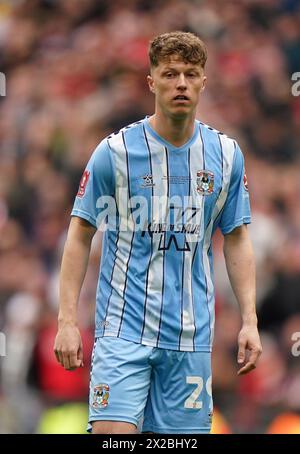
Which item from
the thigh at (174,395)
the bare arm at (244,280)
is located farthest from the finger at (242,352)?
the thigh at (174,395)

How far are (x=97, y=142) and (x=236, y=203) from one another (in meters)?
5.21

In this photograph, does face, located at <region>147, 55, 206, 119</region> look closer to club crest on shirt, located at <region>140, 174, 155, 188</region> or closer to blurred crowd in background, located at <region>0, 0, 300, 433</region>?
club crest on shirt, located at <region>140, 174, 155, 188</region>

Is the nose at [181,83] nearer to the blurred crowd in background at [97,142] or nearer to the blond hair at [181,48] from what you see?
the blond hair at [181,48]

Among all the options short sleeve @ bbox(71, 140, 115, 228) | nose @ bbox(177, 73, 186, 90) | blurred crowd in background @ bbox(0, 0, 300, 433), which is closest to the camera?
nose @ bbox(177, 73, 186, 90)

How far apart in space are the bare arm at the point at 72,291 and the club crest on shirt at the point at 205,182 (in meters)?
0.55

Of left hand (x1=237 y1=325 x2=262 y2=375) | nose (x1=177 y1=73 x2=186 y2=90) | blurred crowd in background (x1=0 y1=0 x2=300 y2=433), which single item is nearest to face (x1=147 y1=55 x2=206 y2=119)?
nose (x1=177 y1=73 x2=186 y2=90)

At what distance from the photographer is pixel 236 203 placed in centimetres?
577

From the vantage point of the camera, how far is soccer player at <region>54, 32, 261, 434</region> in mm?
5469

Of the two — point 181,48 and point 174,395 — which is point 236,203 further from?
point 174,395

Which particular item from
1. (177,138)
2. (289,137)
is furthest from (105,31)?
(177,138)

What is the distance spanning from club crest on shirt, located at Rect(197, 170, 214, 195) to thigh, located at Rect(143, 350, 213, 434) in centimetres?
78

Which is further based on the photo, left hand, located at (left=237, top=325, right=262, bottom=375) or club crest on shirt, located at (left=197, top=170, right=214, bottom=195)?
club crest on shirt, located at (left=197, top=170, right=214, bottom=195)

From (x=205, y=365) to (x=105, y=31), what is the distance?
22.6ft

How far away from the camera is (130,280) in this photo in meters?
5.56
